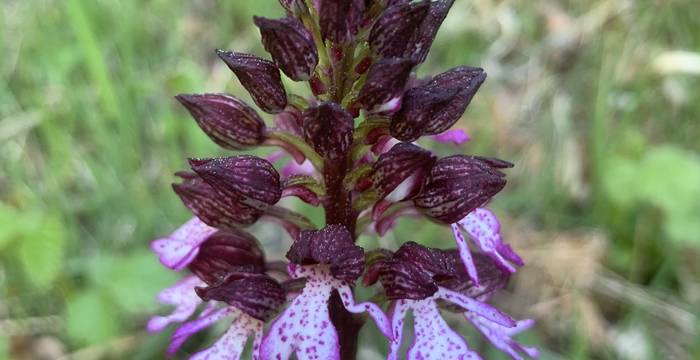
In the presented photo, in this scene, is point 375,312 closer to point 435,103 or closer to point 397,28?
point 435,103

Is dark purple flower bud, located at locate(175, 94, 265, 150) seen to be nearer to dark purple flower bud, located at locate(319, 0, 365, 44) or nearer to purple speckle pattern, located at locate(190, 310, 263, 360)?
dark purple flower bud, located at locate(319, 0, 365, 44)

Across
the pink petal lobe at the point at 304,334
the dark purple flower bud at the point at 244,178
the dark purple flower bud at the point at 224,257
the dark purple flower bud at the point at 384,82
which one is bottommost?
the pink petal lobe at the point at 304,334

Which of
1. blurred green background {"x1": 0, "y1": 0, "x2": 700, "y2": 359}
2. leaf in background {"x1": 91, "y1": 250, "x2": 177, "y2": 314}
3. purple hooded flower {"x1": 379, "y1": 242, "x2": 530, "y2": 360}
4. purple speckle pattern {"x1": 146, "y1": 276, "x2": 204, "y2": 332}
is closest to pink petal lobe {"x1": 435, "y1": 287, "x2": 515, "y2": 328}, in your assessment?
purple hooded flower {"x1": 379, "y1": 242, "x2": 530, "y2": 360}

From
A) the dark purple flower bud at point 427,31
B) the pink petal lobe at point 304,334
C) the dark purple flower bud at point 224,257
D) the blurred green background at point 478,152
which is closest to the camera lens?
the pink petal lobe at point 304,334

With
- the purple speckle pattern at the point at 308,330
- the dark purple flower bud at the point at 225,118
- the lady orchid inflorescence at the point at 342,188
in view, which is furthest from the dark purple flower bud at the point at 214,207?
the purple speckle pattern at the point at 308,330

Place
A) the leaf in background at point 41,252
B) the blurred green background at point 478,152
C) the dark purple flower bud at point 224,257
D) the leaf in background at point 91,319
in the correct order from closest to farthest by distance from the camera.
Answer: the dark purple flower bud at point 224,257 < the leaf in background at point 91,319 < the leaf in background at point 41,252 < the blurred green background at point 478,152

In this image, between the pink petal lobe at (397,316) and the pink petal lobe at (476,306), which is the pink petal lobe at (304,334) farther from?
the pink petal lobe at (476,306)
